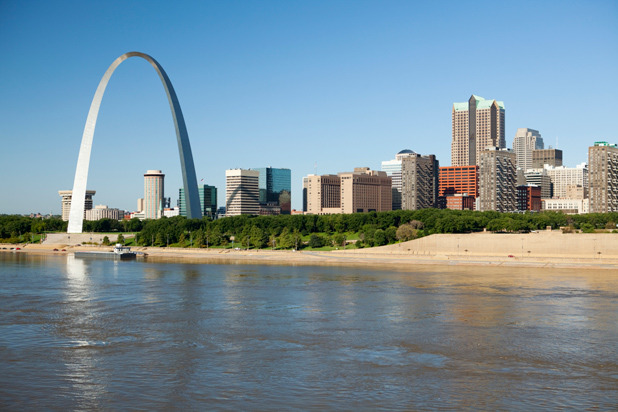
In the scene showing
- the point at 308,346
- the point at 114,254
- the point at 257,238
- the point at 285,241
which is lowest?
the point at 308,346

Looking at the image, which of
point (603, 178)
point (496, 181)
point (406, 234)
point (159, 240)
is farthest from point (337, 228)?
point (496, 181)

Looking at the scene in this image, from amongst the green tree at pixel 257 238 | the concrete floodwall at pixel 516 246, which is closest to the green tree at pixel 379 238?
the concrete floodwall at pixel 516 246

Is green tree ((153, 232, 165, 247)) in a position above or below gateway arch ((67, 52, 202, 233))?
below

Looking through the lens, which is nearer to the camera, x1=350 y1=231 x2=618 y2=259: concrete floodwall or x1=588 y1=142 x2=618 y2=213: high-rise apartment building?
x1=350 y1=231 x2=618 y2=259: concrete floodwall

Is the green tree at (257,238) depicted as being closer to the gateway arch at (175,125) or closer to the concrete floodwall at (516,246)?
the gateway arch at (175,125)

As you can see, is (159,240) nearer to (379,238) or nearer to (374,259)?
(379,238)

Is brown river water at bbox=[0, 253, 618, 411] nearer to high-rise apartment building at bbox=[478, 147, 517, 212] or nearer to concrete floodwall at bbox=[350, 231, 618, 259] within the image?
concrete floodwall at bbox=[350, 231, 618, 259]

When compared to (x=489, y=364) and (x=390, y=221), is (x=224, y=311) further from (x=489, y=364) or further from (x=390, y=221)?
(x=390, y=221)

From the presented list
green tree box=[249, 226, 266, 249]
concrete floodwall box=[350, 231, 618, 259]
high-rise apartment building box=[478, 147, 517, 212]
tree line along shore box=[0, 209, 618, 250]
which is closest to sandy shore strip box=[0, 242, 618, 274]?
concrete floodwall box=[350, 231, 618, 259]

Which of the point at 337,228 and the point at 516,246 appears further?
the point at 337,228
